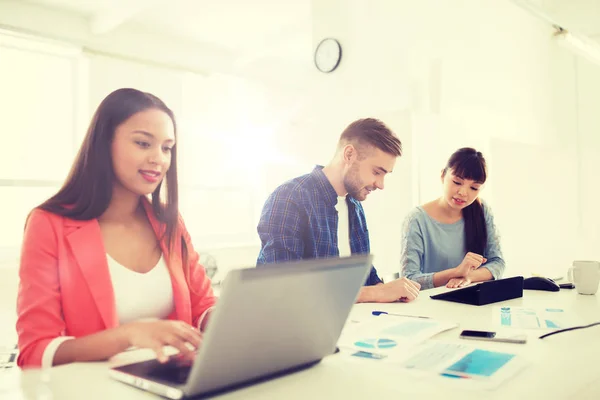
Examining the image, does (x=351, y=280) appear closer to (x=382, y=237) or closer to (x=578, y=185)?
(x=382, y=237)

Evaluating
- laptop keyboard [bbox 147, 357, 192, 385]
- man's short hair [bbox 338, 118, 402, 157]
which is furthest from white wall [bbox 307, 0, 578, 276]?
laptop keyboard [bbox 147, 357, 192, 385]

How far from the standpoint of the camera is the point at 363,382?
87 cm

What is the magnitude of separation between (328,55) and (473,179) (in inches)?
68.4

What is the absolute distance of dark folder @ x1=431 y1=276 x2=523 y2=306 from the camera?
1679mm

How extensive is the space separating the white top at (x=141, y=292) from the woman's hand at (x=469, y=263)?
4.41 feet

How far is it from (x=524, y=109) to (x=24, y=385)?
14.7ft

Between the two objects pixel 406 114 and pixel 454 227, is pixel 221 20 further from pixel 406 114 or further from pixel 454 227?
pixel 454 227

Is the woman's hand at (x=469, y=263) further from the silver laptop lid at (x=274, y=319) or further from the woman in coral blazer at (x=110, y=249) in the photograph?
the silver laptop lid at (x=274, y=319)

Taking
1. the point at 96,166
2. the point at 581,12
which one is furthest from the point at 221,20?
the point at 96,166

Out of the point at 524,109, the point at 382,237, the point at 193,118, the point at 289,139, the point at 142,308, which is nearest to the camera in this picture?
the point at 142,308

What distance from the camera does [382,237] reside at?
3.62 m

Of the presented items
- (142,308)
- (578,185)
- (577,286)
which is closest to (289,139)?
(578,185)

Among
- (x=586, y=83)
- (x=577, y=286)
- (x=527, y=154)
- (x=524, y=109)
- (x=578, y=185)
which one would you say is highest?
(x=586, y=83)

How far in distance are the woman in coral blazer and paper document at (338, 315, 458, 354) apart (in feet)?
1.40
